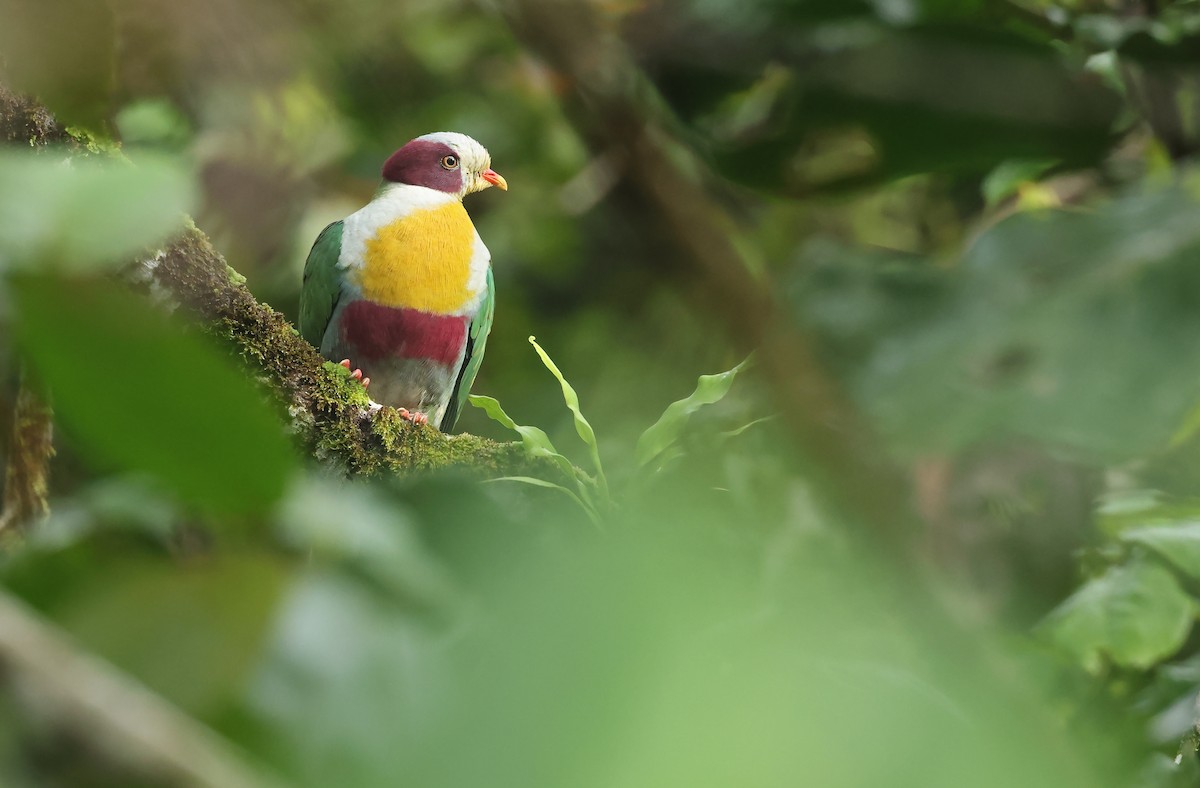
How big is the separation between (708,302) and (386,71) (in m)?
1.85

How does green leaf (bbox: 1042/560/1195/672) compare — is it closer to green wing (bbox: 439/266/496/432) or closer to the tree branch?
green wing (bbox: 439/266/496/432)

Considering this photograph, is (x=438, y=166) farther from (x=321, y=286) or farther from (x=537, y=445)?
(x=537, y=445)

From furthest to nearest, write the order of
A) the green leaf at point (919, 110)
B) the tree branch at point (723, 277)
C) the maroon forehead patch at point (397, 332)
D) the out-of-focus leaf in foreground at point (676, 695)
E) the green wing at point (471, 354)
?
the green wing at point (471, 354) → the maroon forehead patch at point (397, 332) → the green leaf at point (919, 110) → the tree branch at point (723, 277) → the out-of-focus leaf in foreground at point (676, 695)

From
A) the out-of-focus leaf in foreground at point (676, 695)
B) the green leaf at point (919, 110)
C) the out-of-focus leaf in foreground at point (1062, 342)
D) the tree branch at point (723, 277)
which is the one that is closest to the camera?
the out-of-focus leaf in foreground at point (676, 695)

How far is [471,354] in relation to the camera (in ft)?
4.17

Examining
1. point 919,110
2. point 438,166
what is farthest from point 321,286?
point 919,110

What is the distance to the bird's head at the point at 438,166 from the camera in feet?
3.99

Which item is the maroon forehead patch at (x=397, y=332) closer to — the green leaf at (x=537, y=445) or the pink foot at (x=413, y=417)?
the pink foot at (x=413, y=417)

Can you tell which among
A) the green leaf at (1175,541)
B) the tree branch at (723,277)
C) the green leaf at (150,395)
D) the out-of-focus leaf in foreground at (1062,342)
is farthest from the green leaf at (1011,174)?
the green leaf at (150,395)

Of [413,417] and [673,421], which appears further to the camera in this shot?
[413,417]

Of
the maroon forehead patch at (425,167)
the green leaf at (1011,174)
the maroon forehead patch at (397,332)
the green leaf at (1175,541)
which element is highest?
the green leaf at (1011,174)

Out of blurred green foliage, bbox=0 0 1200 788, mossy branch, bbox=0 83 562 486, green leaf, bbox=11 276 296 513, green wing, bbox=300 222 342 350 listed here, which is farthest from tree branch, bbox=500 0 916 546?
green wing, bbox=300 222 342 350

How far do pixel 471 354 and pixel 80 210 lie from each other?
1.02 meters

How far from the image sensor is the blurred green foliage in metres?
0.24
